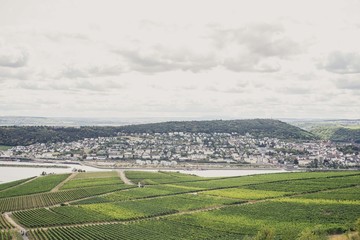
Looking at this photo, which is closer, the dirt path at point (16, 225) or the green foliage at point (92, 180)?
the dirt path at point (16, 225)

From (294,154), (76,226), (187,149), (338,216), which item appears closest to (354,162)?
(294,154)

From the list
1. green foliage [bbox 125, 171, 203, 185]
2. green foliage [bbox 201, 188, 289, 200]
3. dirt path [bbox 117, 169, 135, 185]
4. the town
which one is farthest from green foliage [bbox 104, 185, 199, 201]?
the town

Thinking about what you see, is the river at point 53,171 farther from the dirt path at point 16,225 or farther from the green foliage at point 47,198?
the dirt path at point 16,225

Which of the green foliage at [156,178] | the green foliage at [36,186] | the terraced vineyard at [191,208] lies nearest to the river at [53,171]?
the green foliage at [156,178]

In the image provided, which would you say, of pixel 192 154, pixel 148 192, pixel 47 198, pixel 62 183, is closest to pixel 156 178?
pixel 148 192

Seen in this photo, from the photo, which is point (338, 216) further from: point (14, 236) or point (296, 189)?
point (14, 236)

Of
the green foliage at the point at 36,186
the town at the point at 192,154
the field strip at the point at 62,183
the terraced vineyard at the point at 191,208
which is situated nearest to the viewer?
the terraced vineyard at the point at 191,208

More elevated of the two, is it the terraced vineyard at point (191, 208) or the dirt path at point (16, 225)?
the terraced vineyard at point (191, 208)

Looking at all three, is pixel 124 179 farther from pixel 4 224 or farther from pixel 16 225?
pixel 4 224

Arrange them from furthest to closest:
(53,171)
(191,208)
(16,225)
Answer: (53,171)
(191,208)
(16,225)
